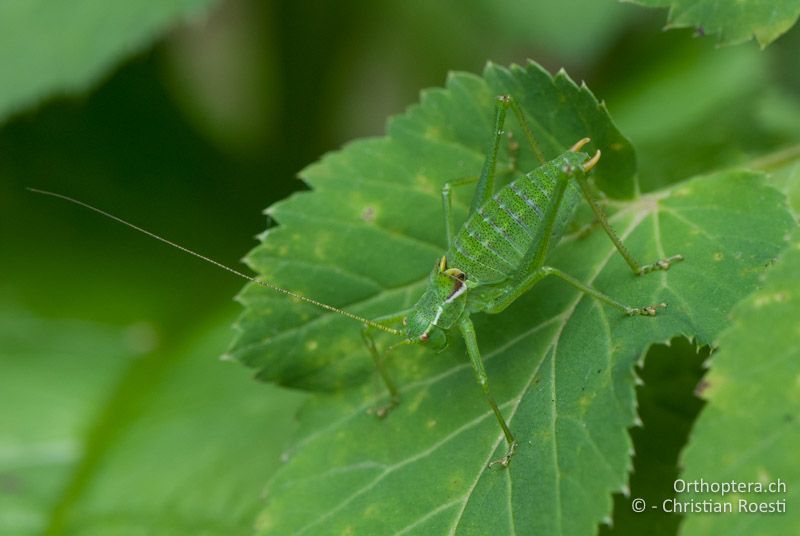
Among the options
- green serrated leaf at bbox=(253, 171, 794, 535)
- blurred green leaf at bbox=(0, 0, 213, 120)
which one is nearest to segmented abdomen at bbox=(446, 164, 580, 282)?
green serrated leaf at bbox=(253, 171, 794, 535)

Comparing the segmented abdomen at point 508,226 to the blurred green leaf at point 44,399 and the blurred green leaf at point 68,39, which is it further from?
the blurred green leaf at point 44,399

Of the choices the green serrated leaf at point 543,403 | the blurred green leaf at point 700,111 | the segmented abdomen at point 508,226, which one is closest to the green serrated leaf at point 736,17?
the green serrated leaf at point 543,403

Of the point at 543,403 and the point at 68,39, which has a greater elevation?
the point at 68,39

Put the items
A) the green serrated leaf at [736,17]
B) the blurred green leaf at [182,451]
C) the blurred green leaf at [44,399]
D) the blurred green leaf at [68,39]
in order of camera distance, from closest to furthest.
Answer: the green serrated leaf at [736,17] < the blurred green leaf at [182,451] < the blurred green leaf at [44,399] < the blurred green leaf at [68,39]

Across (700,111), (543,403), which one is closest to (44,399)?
(543,403)

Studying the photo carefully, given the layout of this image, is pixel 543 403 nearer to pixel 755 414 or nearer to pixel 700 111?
pixel 755 414

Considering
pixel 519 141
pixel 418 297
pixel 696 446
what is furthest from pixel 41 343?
pixel 696 446
